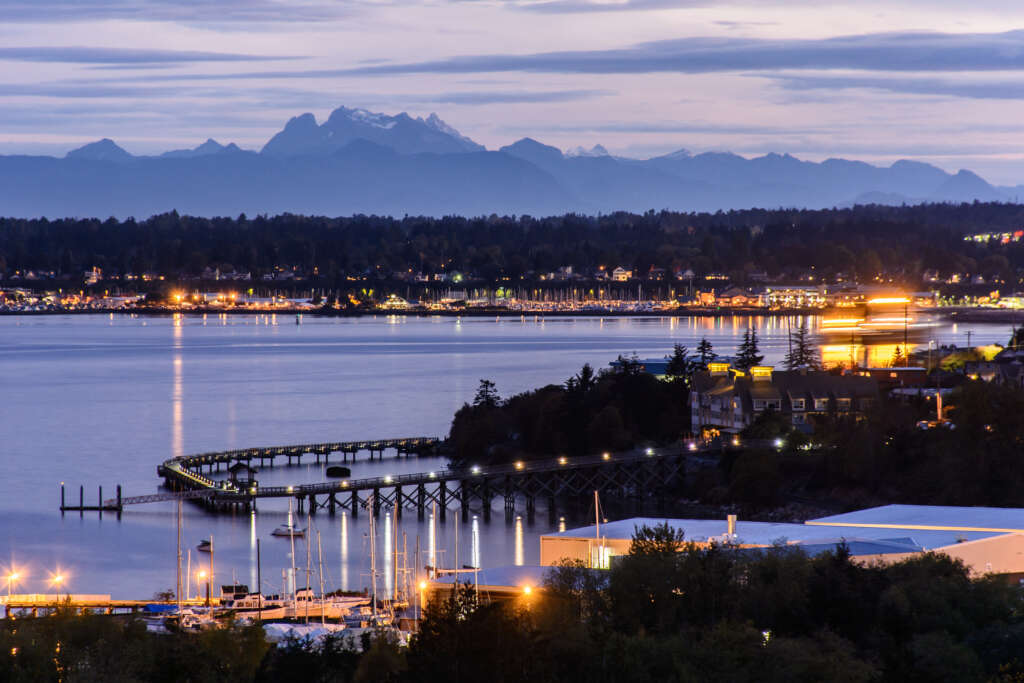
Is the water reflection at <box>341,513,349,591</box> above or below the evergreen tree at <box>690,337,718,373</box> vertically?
below

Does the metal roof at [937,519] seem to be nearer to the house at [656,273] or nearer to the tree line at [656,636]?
the tree line at [656,636]

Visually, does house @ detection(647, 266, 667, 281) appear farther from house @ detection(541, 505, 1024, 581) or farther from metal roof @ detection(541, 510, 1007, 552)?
metal roof @ detection(541, 510, 1007, 552)

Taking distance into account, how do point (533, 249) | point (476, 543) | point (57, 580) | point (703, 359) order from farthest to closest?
point (533, 249) < point (703, 359) < point (476, 543) < point (57, 580)

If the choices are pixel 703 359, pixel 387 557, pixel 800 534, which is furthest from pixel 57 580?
pixel 703 359

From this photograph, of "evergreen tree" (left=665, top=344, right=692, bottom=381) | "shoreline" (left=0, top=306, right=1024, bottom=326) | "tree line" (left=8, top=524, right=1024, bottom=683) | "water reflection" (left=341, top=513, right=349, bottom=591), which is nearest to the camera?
"tree line" (left=8, top=524, right=1024, bottom=683)

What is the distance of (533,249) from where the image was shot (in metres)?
136

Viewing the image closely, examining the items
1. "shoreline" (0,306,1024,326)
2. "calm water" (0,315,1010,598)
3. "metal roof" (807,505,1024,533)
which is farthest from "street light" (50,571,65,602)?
"shoreline" (0,306,1024,326)

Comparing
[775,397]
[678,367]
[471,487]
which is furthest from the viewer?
[678,367]

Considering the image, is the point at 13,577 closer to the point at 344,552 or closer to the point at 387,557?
the point at 344,552

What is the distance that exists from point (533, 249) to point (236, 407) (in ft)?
312

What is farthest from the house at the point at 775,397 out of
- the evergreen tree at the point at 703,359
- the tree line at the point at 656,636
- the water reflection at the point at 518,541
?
the tree line at the point at 656,636

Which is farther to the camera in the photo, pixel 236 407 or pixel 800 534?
pixel 236 407

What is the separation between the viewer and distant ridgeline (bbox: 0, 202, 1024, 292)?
123 meters

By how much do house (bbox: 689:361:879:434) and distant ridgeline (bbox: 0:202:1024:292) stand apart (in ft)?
285
